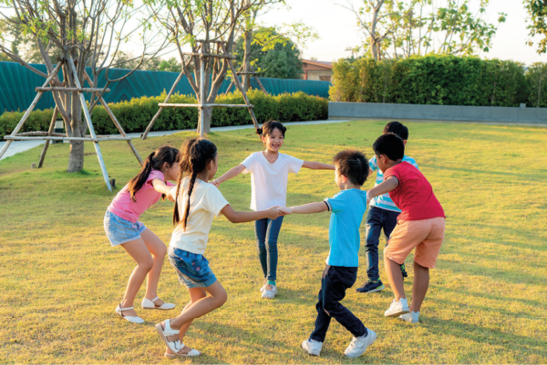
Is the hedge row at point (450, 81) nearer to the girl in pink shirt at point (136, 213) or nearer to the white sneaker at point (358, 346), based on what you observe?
the girl in pink shirt at point (136, 213)

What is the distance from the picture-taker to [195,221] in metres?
2.78

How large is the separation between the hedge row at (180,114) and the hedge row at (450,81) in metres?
2.85

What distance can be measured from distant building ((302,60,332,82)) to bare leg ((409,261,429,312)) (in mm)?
48224

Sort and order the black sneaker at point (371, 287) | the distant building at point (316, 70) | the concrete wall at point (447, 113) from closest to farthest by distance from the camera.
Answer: the black sneaker at point (371, 287) → the concrete wall at point (447, 113) → the distant building at point (316, 70)

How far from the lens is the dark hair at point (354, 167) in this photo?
291 centimetres

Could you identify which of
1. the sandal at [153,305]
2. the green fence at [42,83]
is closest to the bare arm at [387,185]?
the sandal at [153,305]

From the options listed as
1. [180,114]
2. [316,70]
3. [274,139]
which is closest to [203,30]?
[180,114]

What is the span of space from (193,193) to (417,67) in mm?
20688

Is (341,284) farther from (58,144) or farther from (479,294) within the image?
(58,144)

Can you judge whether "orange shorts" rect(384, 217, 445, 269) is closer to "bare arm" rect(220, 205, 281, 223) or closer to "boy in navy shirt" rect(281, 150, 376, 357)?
"boy in navy shirt" rect(281, 150, 376, 357)

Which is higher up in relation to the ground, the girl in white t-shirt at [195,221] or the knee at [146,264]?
the girl in white t-shirt at [195,221]

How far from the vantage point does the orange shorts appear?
329 centimetres

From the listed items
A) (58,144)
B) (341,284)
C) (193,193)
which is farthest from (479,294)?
(58,144)

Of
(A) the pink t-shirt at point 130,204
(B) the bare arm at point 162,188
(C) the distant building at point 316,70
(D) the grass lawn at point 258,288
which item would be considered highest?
(C) the distant building at point 316,70
